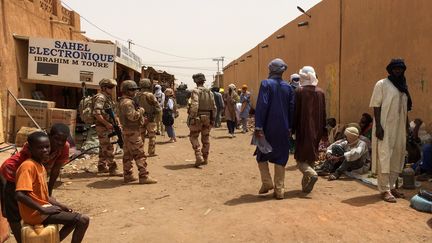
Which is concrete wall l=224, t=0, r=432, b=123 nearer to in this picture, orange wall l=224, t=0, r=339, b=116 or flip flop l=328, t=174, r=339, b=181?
orange wall l=224, t=0, r=339, b=116

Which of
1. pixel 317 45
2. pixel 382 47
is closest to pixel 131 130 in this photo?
pixel 382 47

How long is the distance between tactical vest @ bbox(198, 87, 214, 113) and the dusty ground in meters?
1.19

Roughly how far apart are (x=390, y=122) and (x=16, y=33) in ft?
26.8

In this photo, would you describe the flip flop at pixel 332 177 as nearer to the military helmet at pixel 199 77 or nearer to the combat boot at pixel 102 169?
the military helmet at pixel 199 77

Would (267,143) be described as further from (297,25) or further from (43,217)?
(297,25)

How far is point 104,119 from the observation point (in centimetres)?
720

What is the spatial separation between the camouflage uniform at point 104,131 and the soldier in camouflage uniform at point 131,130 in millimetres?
A: 522

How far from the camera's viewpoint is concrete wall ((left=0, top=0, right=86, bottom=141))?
9.13 m

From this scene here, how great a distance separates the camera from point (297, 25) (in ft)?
47.5

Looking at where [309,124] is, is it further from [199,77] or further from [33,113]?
[33,113]

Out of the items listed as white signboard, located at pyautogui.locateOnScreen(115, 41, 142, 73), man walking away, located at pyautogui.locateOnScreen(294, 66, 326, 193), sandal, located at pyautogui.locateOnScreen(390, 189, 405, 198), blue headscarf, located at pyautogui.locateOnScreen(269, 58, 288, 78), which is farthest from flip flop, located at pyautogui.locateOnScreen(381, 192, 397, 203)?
white signboard, located at pyautogui.locateOnScreen(115, 41, 142, 73)

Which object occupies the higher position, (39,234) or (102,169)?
(39,234)

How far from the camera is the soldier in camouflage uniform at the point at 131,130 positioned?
22.1 ft

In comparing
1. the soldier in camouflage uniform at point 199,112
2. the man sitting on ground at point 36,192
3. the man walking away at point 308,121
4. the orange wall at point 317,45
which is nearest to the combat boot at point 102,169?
the soldier in camouflage uniform at point 199,112
